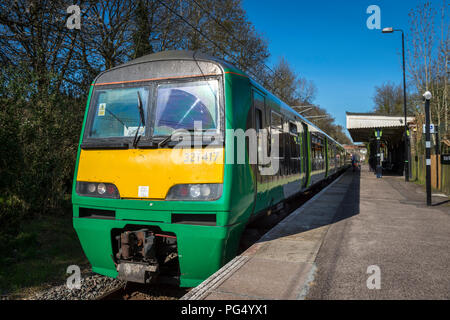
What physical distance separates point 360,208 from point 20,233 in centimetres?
782

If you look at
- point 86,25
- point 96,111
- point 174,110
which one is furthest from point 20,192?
point 86,25

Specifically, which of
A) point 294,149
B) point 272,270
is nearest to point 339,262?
point 272,270

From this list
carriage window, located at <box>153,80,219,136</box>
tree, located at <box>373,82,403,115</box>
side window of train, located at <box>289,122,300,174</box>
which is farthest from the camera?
tree, located at <box>373,82,403,115</box>

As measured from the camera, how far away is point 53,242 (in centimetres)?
666

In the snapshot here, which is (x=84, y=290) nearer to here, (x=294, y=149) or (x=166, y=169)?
(x=166, y=169)

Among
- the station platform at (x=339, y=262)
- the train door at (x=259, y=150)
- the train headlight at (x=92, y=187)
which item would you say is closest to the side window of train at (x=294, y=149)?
the station platform at (x=339, y=262)

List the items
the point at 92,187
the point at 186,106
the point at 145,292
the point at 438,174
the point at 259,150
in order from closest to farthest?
the point at 186,106
the point at 92,187
the point at 145,292
the point at 259,150
the point at 438,174

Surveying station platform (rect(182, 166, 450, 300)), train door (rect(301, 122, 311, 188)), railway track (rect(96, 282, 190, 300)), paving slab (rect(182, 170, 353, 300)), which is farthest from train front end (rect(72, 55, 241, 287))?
train door (rect(301, 122, 311, 188))

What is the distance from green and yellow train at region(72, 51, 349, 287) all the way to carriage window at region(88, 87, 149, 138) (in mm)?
15

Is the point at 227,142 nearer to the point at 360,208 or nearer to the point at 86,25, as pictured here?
the point at 360,208

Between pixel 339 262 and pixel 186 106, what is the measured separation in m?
2.73

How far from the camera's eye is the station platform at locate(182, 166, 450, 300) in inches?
129

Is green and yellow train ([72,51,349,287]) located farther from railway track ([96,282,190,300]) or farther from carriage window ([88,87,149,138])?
railway track ([96,282,190,300])

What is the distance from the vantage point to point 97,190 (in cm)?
424
